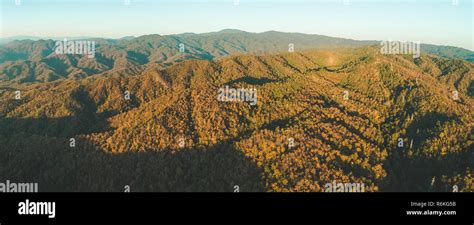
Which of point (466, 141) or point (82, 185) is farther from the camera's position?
point (466, 141)

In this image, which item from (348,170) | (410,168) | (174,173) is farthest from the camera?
(410,168)

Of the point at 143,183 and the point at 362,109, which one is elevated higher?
the point at 362,109

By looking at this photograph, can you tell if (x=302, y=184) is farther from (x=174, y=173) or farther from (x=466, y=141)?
(x=466, y=141)

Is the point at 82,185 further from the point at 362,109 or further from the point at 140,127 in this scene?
the point at 362,109

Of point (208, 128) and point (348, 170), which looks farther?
point (208, 128)
